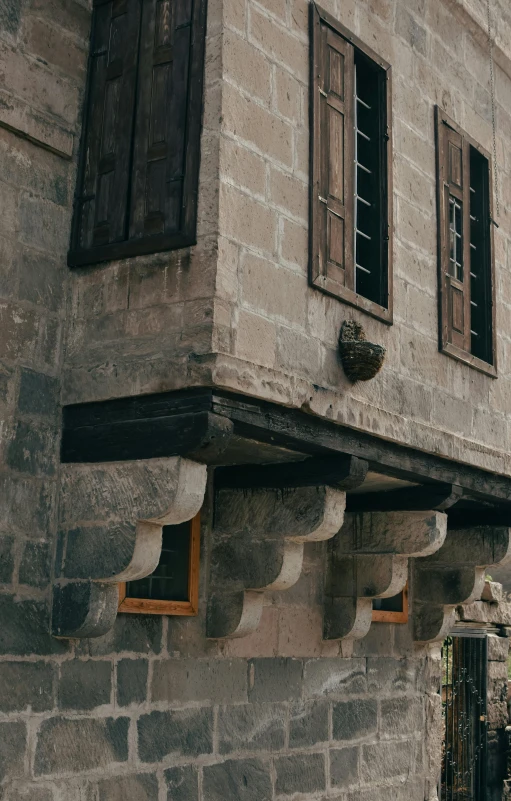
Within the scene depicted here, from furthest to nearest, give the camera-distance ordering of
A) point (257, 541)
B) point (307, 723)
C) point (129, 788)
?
point (307, 723) → point (257, 541) → point (129, 788)

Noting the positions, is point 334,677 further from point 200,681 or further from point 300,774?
point 200,681

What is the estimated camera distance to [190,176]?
4.87 metres

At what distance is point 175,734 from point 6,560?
139cm

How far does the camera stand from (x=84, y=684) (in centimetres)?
500

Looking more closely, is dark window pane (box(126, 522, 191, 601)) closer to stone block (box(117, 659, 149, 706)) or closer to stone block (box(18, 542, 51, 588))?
stone block (box(117, 659, 149, 706))

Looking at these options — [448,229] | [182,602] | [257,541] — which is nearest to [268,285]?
[257,541]

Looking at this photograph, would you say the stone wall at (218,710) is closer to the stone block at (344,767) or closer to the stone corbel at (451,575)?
the stone block at (344,767)

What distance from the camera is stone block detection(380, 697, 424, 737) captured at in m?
7.29

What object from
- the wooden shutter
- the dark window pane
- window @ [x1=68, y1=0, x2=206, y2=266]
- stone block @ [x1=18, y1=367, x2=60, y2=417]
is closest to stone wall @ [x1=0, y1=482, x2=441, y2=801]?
the dark window pane

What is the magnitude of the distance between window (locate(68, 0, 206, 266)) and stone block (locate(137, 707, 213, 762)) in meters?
2.22

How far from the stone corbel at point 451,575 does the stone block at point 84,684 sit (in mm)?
3028

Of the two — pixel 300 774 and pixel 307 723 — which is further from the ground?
pixel 307 723

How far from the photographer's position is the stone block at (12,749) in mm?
4566

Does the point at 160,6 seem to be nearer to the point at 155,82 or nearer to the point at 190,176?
the point at 155,82
